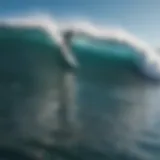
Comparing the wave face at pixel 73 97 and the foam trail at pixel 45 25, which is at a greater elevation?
the foam trail at pixel 45 25

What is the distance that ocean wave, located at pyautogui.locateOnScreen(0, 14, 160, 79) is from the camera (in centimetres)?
253

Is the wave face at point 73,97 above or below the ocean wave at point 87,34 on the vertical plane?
below

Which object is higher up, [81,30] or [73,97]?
[81,30]

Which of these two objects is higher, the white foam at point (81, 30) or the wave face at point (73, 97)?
the white foam at point (81, 30)

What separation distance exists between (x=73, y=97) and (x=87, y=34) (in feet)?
1.08

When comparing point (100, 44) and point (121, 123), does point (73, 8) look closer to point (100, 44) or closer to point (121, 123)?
point (100, 44)

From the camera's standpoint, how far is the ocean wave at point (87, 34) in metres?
2.53

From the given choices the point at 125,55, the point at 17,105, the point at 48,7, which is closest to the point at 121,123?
the point at 125,55

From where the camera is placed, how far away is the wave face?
8.34 ft

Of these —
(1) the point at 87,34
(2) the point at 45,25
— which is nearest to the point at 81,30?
(1) the point at 87,34

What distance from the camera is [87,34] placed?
258 cm

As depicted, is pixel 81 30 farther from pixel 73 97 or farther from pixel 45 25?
pixel 73 97

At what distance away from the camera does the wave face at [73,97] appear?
254 cm

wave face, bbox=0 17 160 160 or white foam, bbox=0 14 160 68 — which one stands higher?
white foam, bbox=0 14 160 68
